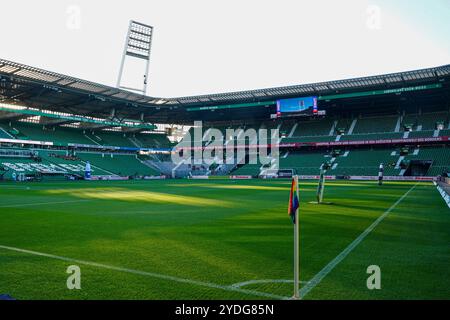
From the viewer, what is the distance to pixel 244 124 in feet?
268

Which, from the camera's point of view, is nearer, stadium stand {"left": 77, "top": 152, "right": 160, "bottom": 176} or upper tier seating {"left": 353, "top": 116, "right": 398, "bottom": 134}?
upper tier seating {"left": 353, "top": 116, "right": 398, "bottom": 134}

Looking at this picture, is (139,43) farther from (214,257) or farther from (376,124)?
(214,257)

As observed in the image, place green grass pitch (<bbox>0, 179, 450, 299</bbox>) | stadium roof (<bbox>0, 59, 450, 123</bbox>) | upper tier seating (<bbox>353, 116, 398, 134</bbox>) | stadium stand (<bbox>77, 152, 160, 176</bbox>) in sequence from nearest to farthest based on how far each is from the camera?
green grass pitch (<bbox>0, 179, 450, 299</bbox>) → stadium roof (<bbox>0, 59, 450, 123</bbox>) → upper tier seating (<bbox>353, 116, 398, 134</bbox>) → stadium stand (<bbox>77, 152, 160, 176</bbox>)

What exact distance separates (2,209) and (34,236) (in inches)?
309

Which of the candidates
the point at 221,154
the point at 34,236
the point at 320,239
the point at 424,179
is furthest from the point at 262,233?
the point at 221,154

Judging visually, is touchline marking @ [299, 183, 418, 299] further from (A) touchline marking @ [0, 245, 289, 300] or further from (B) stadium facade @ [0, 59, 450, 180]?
(B) stadium facade @ [0, 59, 450, 180]

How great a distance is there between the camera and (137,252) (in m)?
7.27

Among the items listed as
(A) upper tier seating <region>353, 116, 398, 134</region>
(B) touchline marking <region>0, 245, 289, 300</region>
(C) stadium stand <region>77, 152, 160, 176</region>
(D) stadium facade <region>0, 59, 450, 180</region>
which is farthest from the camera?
(C) stadium stand <region>77, 152, 160, 176</region>

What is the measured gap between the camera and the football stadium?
18.0 feet

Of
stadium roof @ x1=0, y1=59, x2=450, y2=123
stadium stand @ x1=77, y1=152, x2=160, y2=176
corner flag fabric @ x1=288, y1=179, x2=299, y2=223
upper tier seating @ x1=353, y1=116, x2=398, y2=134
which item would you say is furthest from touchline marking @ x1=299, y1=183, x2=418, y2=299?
upper tier seating @ x1=353, y1=116, x2=398, y2=134

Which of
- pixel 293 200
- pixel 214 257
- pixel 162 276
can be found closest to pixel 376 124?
pixel 214 257

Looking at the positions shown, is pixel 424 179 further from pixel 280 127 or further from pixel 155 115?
pixel 155 115

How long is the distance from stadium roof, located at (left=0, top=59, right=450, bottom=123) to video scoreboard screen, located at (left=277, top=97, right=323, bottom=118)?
1171 mm

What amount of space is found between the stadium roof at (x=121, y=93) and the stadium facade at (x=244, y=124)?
0.16 m
